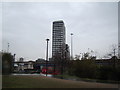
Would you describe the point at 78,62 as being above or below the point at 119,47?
below

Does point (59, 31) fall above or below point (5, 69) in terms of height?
above

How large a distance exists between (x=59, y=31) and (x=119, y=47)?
96.9 meters

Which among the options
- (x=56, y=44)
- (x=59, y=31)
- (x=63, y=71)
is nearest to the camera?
(x=63, y=71)

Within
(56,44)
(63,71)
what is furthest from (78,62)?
(56,44)

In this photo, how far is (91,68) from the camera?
35.6 metres

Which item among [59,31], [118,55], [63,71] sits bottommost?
[63,71]

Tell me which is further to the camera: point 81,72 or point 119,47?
point 119,47

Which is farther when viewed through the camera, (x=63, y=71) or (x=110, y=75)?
(x=63, y=71)

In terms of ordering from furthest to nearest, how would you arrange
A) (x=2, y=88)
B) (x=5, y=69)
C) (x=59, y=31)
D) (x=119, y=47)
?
(x=59, y=31) < (x=119, y=47) < (x=5, y=69) < (x=2, y=88)

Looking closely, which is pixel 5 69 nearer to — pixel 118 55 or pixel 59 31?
pixel 118 55

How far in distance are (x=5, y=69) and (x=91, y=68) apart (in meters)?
17.1

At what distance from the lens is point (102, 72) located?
3241 centimetres

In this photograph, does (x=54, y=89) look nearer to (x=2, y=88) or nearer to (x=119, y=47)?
(x=2, y=88)

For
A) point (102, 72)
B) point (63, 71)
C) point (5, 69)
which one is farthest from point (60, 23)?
point (5, 69)
